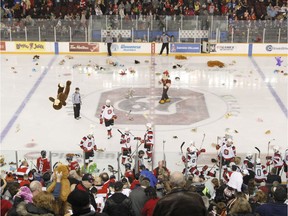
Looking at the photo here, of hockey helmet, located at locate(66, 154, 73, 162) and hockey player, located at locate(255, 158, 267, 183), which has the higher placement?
hockey helmet, located at locate(66, 154, 73, 162)

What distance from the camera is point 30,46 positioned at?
68.5 feet

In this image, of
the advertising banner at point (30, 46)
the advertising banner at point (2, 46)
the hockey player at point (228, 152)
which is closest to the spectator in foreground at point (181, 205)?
the hockey player at point (228, 152)

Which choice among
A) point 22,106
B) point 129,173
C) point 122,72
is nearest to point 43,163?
point 129,173

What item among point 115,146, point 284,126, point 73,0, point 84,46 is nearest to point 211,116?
point 284,126

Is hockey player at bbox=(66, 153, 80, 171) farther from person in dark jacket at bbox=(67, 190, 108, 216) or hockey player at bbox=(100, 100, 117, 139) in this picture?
person in dark jacket at bbox=(67, 190, 108, 216)

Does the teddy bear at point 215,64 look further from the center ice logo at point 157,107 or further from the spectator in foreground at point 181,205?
the spectator in foreground at point 181,205

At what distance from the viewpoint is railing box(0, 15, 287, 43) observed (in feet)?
67.3

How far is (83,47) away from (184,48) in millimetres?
4206

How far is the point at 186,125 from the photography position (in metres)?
Result: 12.4

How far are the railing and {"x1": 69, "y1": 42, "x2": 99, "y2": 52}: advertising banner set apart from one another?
1.18 feet

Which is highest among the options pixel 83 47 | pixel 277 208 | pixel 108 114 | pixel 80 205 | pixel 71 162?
pixel 80 205

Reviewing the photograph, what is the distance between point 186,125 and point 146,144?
2.74 metres

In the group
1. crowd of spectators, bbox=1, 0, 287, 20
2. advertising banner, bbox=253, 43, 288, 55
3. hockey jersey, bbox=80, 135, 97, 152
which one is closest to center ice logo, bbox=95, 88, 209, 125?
hockey jersey, bbox=80, 135, 97, 152

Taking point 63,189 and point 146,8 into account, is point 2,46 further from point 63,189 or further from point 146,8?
point 63,189
